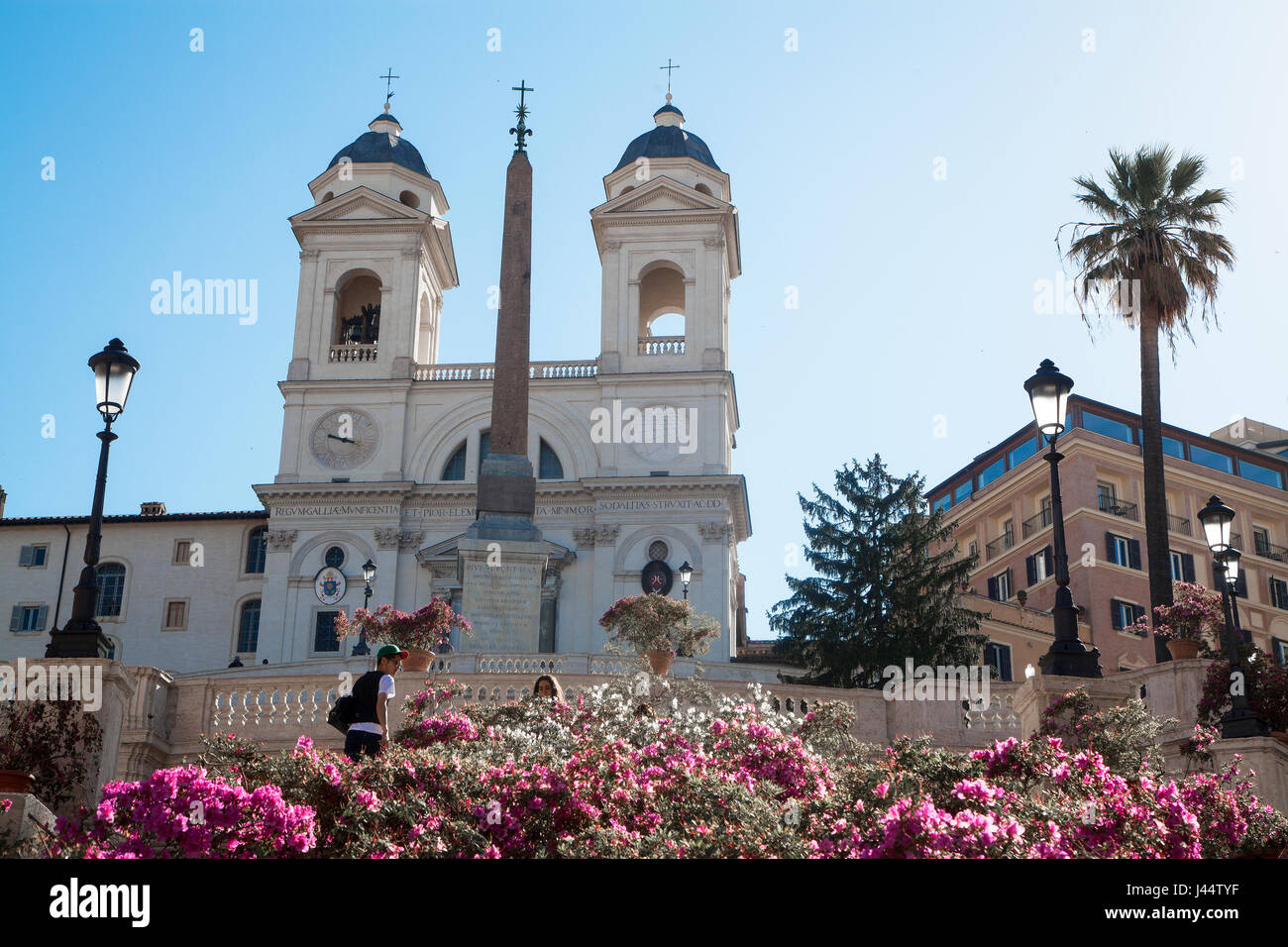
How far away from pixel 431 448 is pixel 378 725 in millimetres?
43898

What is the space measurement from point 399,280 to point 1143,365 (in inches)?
1288

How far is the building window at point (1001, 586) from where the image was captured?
196 ft

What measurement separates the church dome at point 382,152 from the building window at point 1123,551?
29.5 m

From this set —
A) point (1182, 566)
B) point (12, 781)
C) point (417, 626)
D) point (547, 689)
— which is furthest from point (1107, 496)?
point (12, 781)

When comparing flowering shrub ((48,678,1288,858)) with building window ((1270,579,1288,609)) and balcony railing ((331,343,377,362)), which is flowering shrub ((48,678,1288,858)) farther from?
building window ((1270,579,1288,609))

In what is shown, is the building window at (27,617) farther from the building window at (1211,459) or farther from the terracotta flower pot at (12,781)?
the terracotta flower pot at (12,781)

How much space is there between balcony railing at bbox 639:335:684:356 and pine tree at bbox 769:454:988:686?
42.7ft

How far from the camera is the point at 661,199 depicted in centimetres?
5856

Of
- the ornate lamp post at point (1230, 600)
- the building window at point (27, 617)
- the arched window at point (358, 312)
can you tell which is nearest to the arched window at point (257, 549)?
the building window at point (27, 617)

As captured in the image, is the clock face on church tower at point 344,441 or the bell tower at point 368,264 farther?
the bell tower at point 368,264

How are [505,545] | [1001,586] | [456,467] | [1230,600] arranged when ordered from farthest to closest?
[1001,586] → [456,467] → [505,545] → [1230,600]

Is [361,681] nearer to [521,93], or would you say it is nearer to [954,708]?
[954,708]

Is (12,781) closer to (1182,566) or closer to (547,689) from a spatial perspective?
(547,689)

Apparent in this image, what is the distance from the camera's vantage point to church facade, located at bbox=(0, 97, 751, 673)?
5316cm
